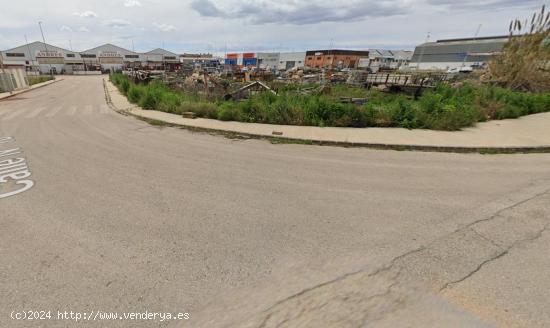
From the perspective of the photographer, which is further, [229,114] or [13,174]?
[229,114]

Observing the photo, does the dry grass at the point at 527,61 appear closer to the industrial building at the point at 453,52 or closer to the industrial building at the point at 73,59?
the industrial building at the point at 453,52

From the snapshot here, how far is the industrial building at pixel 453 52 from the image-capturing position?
213ft

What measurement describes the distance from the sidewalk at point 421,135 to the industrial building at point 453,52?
66.3 m

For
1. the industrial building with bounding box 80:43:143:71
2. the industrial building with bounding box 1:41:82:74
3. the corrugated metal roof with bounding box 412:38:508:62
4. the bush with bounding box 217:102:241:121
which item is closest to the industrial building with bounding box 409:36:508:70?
the corrugated metal roof with bounding box 412:38:508:62

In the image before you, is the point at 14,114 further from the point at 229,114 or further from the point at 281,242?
the point at 281,242

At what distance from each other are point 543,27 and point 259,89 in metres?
18.9

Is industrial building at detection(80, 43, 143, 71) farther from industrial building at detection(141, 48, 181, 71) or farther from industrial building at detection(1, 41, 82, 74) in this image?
industrial building at detection(1, 41, 82, 74)

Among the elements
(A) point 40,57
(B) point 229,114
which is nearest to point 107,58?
(A) point 40,57

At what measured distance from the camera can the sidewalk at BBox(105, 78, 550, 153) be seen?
24.8 feet

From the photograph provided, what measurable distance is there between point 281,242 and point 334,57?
83937 mm

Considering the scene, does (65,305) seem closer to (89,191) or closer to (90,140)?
(89,191)

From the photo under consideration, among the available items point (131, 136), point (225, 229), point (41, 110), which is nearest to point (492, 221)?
point (225, 229)

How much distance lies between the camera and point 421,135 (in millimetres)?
8625

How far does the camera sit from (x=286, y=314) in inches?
89.5
